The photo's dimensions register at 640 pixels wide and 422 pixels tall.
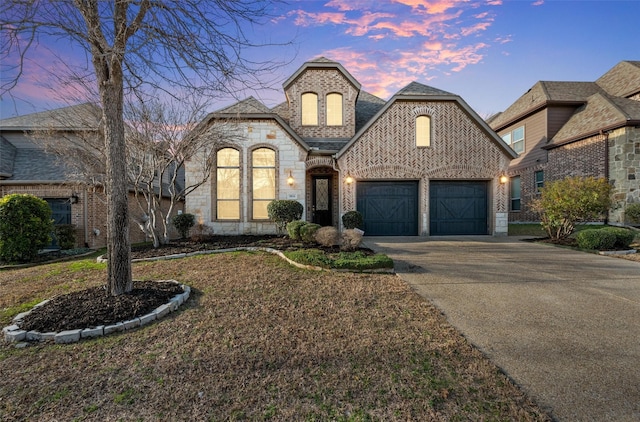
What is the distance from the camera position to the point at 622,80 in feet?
50.2

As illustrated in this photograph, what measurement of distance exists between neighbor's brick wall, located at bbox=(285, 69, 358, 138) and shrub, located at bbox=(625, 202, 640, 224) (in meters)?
12.1

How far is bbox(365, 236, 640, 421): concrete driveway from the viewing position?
2.20 metres

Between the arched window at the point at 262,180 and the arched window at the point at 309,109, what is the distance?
7.95 ft

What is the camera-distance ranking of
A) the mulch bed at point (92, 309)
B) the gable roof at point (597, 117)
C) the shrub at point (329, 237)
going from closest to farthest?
the mulch bed at point (92, 309) < the shrub at point (329, 237) < the gable roof at point (597, 117)

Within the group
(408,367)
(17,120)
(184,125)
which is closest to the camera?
(408,367)

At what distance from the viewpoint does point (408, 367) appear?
2.52 meters

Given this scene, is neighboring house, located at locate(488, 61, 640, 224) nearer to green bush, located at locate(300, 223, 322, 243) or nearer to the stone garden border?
green bush, located at locate(300, 223, 322, 243)

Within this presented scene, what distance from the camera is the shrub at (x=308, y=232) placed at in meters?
8.23

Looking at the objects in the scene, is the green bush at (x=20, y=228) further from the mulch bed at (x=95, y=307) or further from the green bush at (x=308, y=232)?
the green bush at (x=308, y=232)

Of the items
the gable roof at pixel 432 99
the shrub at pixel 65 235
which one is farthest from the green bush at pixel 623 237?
the shrub at pixel 65 235

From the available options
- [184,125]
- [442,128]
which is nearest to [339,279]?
[184,125]

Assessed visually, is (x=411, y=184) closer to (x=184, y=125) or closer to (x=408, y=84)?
(x=408, y=84)

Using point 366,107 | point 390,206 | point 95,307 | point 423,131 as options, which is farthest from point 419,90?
point 95,307

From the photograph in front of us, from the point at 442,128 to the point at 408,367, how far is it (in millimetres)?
11172
